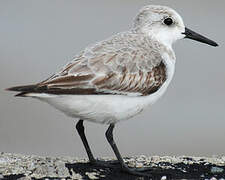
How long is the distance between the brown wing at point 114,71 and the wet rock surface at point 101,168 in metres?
0.55

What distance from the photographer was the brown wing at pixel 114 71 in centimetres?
375

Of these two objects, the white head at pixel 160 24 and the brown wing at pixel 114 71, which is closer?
the brown wing at pixel 114 71

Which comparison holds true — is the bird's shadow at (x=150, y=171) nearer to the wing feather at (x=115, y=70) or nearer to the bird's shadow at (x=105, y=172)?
the bird's shadow at (x=105, y=172)

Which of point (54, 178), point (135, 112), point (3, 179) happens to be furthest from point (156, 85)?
point (3, 179)

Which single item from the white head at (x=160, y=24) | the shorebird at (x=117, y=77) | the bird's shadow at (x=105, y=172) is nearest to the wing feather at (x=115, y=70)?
the shorebird at (x=117, y=77)

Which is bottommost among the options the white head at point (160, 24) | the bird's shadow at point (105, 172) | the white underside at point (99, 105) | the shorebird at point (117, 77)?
the bird's shadow at point (105, 172)

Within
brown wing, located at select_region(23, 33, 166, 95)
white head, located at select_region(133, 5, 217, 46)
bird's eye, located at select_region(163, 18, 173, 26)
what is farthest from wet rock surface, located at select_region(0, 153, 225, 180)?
bird's eye, located at select_region(163, 18, 173, 26)

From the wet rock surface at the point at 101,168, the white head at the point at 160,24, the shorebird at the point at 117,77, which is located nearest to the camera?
the shorebird at the point at 117,77

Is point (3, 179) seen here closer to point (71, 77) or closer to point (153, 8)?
point (71, 77)

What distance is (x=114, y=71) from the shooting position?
388 centimetres

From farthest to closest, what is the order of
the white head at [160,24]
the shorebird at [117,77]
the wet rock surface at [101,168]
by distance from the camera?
the white head at [160,24], the wet rock surface at [101,168], the shorebird at [117,77]

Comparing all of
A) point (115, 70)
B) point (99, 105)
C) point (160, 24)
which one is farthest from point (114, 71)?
point (160, 24)

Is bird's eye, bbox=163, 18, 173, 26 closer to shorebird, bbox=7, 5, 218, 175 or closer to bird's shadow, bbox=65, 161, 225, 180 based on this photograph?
shorebird, bbox=7, 5, 218, 175

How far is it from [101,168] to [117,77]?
2.14 feet
